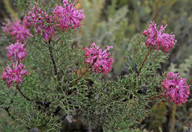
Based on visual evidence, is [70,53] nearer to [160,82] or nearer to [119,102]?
[119,102]

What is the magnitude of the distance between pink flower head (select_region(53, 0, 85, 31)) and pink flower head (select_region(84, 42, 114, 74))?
0.13 m

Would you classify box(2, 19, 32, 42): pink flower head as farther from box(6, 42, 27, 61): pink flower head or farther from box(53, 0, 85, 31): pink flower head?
box(53, 0, 85, 31): pink flower head

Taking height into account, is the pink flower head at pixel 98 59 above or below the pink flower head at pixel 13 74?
above

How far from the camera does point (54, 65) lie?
→ 108 centimetres

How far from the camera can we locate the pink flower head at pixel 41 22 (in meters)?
0.90

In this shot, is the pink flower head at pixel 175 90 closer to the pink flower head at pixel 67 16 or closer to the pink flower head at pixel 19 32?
the pink flower head at pixel 67 16

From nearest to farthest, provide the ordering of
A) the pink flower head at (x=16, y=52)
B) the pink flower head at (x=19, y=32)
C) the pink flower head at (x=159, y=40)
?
the pink flower head at (x=159, y=40) < the pink flower head at (x=16, y=52) < the pink flower head at (x=19, y=32)

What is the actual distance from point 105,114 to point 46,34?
0.50 metres

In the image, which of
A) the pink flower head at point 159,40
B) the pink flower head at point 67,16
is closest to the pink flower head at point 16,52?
the pink flower head at point 67,16

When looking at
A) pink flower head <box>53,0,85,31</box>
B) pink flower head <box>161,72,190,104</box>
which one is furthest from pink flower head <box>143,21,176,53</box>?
pink flower head <box>53,0,85,31</box>

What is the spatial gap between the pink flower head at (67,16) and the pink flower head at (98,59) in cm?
13

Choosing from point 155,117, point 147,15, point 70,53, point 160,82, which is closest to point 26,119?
point 70,53

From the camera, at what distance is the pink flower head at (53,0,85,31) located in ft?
2.96

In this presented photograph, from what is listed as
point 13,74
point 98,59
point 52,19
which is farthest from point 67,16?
point 13,74
